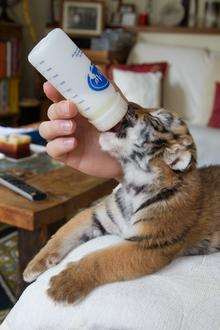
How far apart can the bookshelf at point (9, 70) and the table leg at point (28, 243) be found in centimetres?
206

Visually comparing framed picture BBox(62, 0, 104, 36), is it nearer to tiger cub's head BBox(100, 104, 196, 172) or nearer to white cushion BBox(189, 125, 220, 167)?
white cushion BBox(189, 125, 220, 167)


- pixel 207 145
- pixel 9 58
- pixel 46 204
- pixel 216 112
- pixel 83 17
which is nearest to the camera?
pixel 46 204

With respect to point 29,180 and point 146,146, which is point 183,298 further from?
point 29,180

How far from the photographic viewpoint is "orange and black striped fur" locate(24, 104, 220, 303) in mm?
745

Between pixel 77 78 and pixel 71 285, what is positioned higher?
pixel 77 78

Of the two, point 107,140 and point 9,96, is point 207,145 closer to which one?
point 107,140

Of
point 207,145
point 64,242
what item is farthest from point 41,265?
point 207,145

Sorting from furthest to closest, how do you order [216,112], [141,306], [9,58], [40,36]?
1. [40,36]
2. [9,58]
3. [216,112]
4. [141,306]

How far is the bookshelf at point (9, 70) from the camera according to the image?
3.12 m

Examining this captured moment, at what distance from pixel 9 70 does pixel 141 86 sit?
1.06 metres

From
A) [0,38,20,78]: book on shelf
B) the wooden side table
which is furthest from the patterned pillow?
[0,38,20,78]: book on shelf

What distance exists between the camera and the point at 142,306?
646 millimetres

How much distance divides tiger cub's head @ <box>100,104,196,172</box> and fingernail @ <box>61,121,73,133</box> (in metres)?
0.06

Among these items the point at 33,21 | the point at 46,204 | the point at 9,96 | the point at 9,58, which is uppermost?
the point at 33,21
